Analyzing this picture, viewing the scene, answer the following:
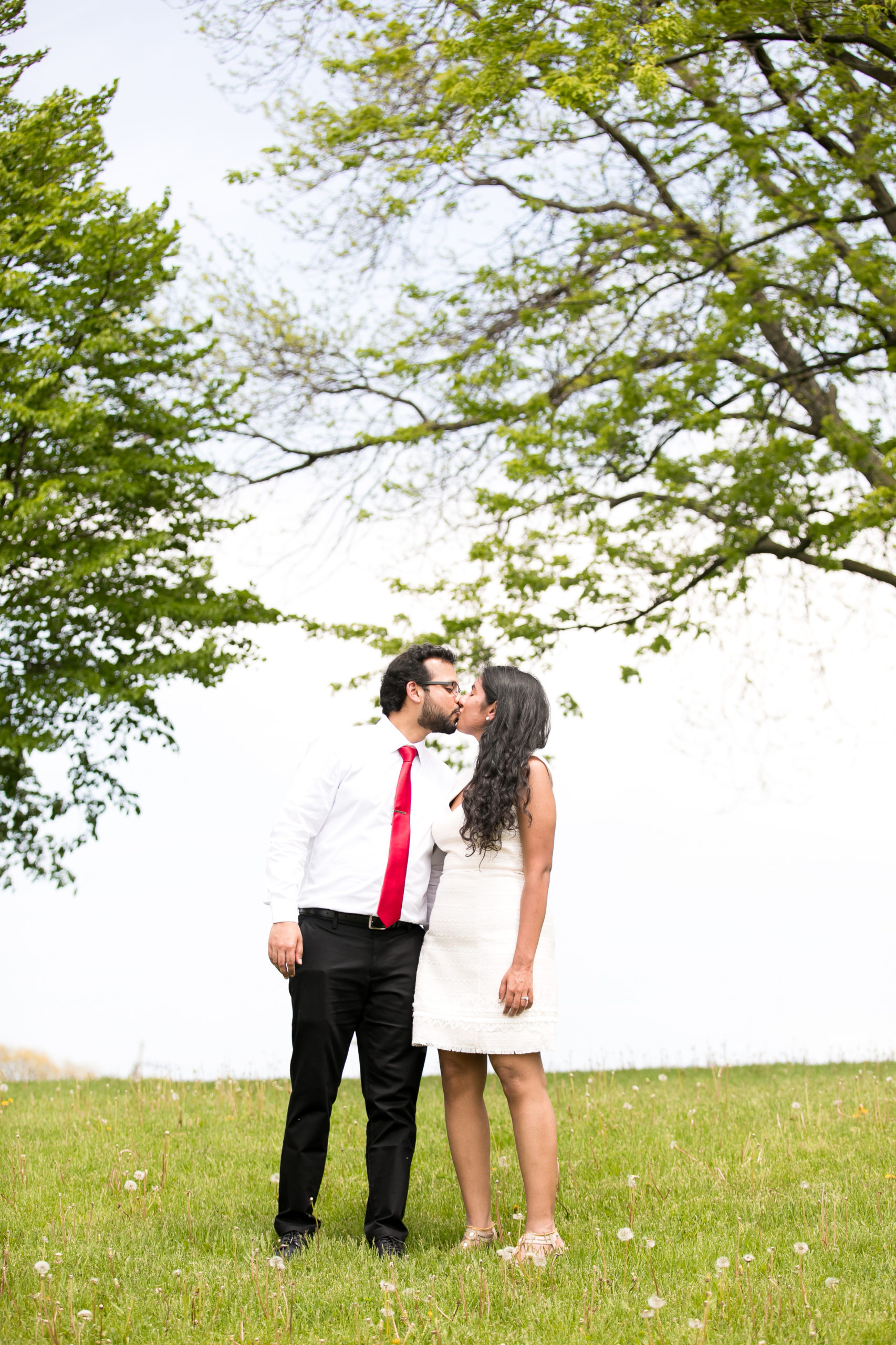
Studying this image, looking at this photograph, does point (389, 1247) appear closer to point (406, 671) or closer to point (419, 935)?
point (419, 935)

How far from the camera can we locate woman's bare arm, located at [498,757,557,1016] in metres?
5.04

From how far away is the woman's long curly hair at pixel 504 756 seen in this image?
5.07 meters

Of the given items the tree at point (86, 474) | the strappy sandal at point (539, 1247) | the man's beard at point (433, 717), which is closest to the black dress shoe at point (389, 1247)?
the strappy sandal at point (539, 1247)

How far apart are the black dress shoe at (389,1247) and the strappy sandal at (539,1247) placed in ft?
1.97

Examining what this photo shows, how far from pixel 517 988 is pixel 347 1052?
1.12 m

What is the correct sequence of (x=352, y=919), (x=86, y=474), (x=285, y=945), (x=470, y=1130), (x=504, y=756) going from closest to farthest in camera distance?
(x=504, y=756) → (x=470, y=1130) → (x=285, y=945) → (x=352, y=919) → (x=86, y=474)

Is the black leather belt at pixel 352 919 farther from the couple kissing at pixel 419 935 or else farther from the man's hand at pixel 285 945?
the man's hand at pixel 285 945

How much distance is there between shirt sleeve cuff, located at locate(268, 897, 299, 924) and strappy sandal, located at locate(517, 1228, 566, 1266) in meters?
Result: 1.73

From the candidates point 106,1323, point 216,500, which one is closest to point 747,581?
point 216,500

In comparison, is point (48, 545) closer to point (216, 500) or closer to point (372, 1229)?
point (216, 500)

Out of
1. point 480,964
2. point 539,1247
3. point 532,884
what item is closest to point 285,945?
point 480,964

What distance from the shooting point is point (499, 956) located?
16.8 feet

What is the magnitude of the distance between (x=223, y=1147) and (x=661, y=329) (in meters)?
9.92

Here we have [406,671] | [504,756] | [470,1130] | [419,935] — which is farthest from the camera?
[406,671]
